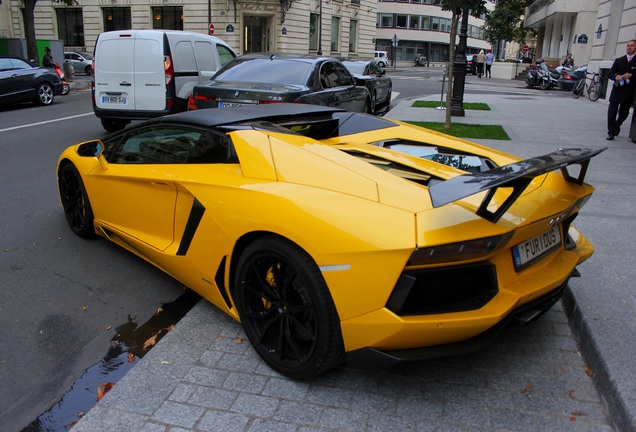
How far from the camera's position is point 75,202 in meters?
5.18

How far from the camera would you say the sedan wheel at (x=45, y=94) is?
16406 mm

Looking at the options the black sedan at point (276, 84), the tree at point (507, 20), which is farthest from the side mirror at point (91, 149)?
the tree at point (507, 20)

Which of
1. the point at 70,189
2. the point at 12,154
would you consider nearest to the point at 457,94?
the point at 12,154

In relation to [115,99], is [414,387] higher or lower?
lower

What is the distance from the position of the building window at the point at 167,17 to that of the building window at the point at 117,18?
238 centimetres

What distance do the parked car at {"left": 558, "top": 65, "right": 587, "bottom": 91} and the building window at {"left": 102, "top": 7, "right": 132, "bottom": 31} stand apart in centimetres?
3419

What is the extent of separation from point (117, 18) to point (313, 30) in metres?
17.4

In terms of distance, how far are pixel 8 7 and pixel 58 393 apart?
5074 cm

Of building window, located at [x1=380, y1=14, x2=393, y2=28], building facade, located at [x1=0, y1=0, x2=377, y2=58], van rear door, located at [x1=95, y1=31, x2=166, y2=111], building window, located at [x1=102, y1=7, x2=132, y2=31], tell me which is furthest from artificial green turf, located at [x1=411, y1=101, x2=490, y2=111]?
building window, located at [x1=380, y1=14, x2=393, y2=28]

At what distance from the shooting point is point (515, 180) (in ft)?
7.80

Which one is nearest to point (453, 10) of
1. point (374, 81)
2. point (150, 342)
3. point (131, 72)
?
point (374, 81)

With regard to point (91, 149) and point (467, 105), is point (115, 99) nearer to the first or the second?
point (91, 149)

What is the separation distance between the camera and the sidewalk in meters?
2.64

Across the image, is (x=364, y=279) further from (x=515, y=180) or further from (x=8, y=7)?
(x=8, y=7)
